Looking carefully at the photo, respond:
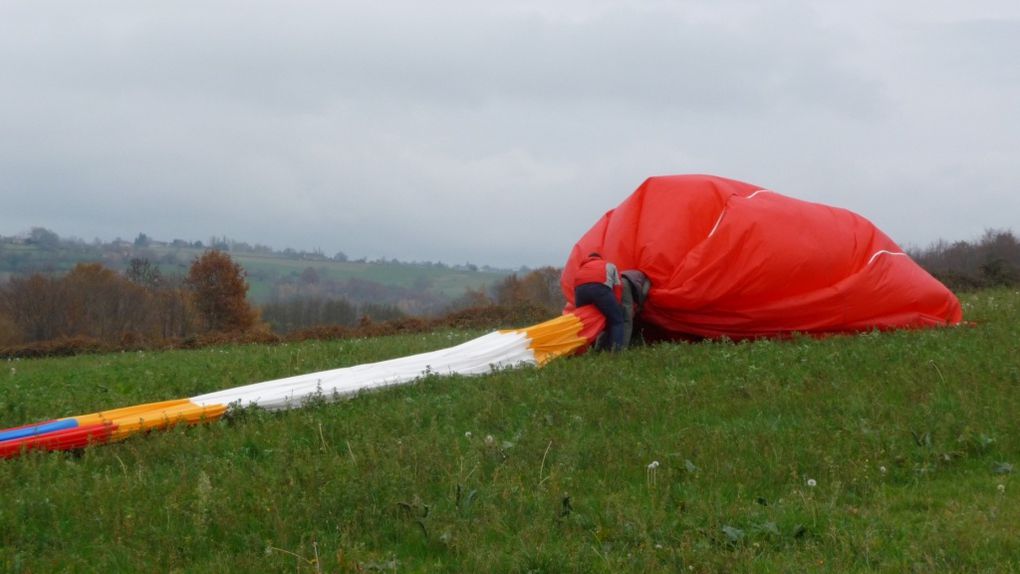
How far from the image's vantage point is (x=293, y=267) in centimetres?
9988

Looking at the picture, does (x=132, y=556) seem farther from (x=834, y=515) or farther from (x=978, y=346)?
(x=978, y=346)

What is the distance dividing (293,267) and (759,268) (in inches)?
3627

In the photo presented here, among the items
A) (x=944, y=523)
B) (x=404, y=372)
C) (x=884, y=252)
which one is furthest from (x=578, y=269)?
(x=944, y=523)

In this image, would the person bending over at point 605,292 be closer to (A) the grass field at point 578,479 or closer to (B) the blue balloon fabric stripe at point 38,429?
(A) the grass field at point 578,479

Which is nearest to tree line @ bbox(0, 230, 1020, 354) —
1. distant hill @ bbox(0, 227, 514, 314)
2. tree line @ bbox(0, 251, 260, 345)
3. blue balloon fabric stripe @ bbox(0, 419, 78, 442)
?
tree line @ bbox(0, 251, 260, 345)

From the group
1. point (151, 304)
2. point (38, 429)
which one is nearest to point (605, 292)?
point (38, 429)

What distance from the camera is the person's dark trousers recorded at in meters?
11.1

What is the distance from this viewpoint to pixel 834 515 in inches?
212

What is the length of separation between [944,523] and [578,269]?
6718 mm

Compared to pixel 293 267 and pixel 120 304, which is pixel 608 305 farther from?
pixel 293 267

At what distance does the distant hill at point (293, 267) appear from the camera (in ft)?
255

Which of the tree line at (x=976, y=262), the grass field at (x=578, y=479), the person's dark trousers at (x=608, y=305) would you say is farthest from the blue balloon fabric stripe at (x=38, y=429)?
the tree line at (x=976, y=262)

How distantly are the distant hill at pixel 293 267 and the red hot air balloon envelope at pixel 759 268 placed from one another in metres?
57.9

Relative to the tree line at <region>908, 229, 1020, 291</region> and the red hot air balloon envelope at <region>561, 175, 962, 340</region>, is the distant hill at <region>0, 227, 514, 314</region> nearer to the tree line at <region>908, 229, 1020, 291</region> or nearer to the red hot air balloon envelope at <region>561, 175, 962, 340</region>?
the tree line at <region>908, 229, 1020, 291</region>
